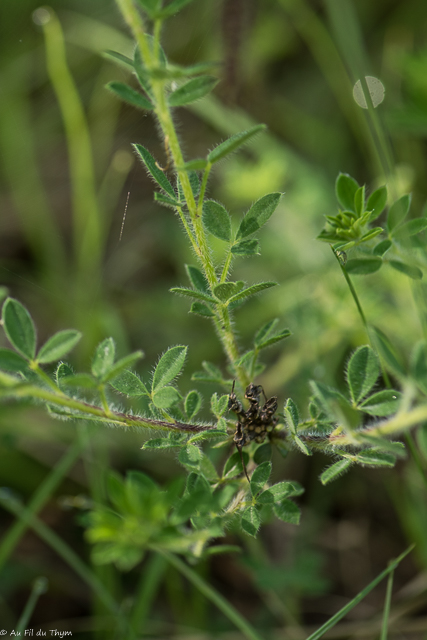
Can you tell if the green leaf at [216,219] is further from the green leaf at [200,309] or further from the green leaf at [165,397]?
the green leaf at [165,397]

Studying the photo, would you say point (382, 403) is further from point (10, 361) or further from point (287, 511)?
point (10, 361)

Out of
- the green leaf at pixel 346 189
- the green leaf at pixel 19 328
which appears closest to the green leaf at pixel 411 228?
the green leaf at pixel 346 189

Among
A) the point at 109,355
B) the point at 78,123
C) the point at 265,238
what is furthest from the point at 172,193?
the point at 78,123

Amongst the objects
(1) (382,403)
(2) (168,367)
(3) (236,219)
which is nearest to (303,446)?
(1) (382,403)

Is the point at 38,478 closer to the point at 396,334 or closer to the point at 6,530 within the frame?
the point at 6,530

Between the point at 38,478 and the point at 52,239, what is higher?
the point at 52,239
